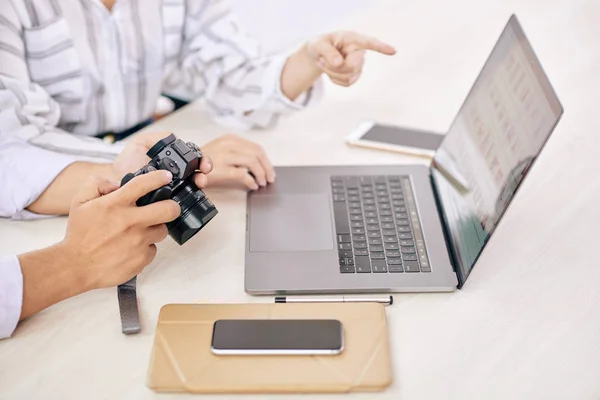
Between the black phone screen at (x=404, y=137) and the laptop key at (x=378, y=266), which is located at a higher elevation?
the laptop key at (x=378, y=266)

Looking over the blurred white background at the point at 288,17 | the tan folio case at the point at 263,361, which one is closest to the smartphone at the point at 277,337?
the tan folio case at the point at 263,361

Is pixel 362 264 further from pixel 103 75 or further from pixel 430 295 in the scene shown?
pixel 103 75

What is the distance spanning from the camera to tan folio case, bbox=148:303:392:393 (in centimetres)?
70

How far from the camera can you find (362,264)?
2.84 feet

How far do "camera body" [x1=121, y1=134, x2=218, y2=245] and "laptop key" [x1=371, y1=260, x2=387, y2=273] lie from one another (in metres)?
0.21

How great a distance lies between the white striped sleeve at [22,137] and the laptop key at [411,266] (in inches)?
19.7

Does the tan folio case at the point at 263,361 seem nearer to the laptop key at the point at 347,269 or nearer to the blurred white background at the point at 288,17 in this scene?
the laptop key at the point at 347,269

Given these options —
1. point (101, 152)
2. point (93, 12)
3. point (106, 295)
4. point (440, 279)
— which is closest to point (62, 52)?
point (93, 12)

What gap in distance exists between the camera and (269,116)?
1224 millimetres

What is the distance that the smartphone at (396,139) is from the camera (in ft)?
3.73

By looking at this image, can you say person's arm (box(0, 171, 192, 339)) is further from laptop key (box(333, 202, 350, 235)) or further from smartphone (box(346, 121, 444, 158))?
smartphone (box(346, 121, 444, 158))

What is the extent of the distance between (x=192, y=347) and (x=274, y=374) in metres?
0.10

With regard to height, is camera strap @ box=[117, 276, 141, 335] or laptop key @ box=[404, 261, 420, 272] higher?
laptop key @ box=[404, 261, 420, 272]

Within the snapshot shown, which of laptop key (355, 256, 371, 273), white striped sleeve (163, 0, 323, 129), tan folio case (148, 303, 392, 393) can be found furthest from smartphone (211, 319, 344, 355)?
white striped sleeve (163, 0, 323, 129)
